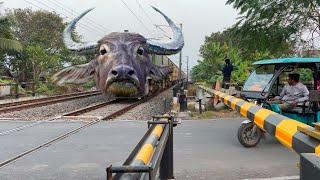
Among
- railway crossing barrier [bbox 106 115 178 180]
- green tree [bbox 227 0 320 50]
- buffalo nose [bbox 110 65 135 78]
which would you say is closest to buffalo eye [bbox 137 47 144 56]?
buffalo nose [bbox 110 65 135 78]

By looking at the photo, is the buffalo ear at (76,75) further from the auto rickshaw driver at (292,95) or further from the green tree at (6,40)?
the auto rickshaw driver at (292,95)

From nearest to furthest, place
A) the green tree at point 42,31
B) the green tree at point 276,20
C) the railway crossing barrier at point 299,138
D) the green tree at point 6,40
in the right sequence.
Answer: the railway crossing barrier at point 299,138
the green tree at point 276,20
the green tree at point 6,40
the green tree at point 42,31

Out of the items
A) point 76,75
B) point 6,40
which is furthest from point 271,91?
point 6,40

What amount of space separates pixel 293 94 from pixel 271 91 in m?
0.69

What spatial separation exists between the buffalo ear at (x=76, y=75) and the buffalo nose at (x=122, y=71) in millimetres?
2780

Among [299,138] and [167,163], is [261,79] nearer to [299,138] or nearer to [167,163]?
[167,163]

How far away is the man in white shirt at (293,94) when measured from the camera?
8758 millimetres

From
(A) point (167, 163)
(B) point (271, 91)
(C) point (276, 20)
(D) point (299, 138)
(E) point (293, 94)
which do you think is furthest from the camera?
(C) point (276, 20)

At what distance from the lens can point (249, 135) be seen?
859 cm

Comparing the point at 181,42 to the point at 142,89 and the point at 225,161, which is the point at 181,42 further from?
the point at 225,161

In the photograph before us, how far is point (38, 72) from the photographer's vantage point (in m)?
37.2

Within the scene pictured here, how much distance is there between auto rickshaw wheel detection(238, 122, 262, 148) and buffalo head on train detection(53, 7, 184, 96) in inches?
468

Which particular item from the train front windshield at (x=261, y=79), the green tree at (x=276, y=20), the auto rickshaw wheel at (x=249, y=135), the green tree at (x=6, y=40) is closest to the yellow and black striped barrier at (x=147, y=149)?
the auto rickshaw wheel at (x=249, y=135)

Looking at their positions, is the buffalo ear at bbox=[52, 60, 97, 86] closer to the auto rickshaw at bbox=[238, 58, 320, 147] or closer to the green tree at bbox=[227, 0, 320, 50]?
the green tree at bbox=[227, 0, 320, 50]
